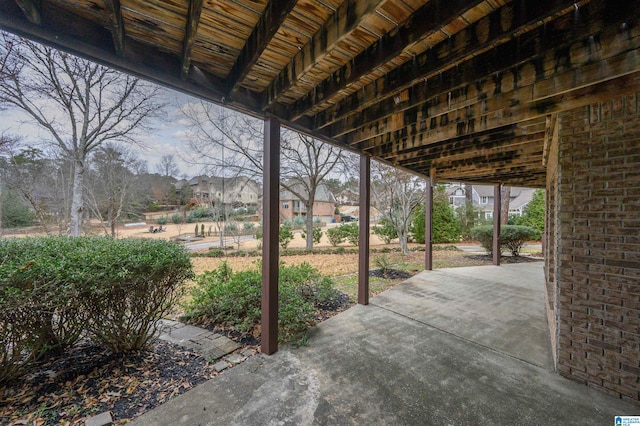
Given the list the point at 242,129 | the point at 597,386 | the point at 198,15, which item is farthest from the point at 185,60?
the point at 242,129

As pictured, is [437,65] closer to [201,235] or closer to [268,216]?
[268,216]

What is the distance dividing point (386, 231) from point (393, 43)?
1101cm

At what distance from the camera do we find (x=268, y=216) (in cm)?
275

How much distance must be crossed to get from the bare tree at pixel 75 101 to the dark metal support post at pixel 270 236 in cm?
A: 731

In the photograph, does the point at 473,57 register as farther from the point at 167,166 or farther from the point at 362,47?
the point at 167,166

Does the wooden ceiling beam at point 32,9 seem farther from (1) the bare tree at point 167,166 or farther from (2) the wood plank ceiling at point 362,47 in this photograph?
(1) the bare tree at point 167,166

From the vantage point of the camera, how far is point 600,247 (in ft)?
7.15

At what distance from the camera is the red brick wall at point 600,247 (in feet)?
6.72

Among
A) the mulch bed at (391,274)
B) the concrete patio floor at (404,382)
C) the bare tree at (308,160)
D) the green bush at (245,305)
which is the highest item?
the bare tree at (308,160)

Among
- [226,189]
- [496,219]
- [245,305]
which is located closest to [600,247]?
[245,305]

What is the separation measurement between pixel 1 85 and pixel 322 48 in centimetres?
898

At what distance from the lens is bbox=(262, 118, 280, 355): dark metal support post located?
9.00 feet

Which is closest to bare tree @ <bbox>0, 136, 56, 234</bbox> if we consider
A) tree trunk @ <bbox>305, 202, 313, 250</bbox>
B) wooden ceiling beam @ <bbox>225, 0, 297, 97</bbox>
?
tree trunk @ <bbox>305, 202, 313, 250</bbox>

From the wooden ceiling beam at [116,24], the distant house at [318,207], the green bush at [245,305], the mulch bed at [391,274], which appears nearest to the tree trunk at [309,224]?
the mulch bed at [391,274]
